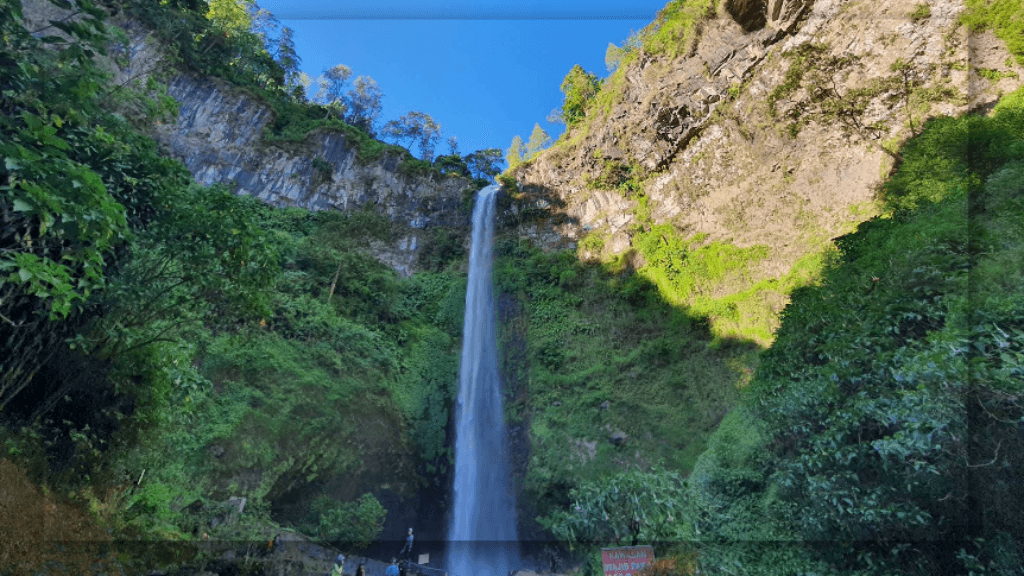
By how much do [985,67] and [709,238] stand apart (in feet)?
24.0

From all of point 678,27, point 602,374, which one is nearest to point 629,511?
point 602,374

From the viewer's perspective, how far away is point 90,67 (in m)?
4.05

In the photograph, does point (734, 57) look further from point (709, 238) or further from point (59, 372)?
point (59, 372)

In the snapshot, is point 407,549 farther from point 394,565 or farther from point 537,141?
point 537,141

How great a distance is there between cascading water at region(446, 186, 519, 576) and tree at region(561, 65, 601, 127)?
8975 mm

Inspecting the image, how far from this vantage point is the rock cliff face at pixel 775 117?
12.4 meters

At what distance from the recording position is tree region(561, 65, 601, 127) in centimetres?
2484

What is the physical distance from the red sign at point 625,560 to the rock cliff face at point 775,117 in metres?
10.4

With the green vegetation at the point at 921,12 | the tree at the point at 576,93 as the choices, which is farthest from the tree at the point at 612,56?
the green vegetation at the point at 921,12

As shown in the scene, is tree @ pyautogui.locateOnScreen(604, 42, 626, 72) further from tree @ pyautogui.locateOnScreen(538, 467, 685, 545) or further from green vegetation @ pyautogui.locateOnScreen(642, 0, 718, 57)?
tree @ pyautogui.locateOnScreen(538, 467, 685, 545)

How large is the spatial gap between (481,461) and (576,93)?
59.9 feet

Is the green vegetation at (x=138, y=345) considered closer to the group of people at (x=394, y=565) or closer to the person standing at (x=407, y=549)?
the group of people at (x=394, y=565)

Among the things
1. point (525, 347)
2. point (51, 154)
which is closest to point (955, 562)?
point (51, 154)

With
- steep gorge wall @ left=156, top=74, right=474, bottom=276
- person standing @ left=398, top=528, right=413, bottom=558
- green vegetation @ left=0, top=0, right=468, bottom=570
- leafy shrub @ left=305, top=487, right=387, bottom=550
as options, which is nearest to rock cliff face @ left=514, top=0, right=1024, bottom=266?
steep gorge wall @ left=156, top=74, right=474, bottom=276
